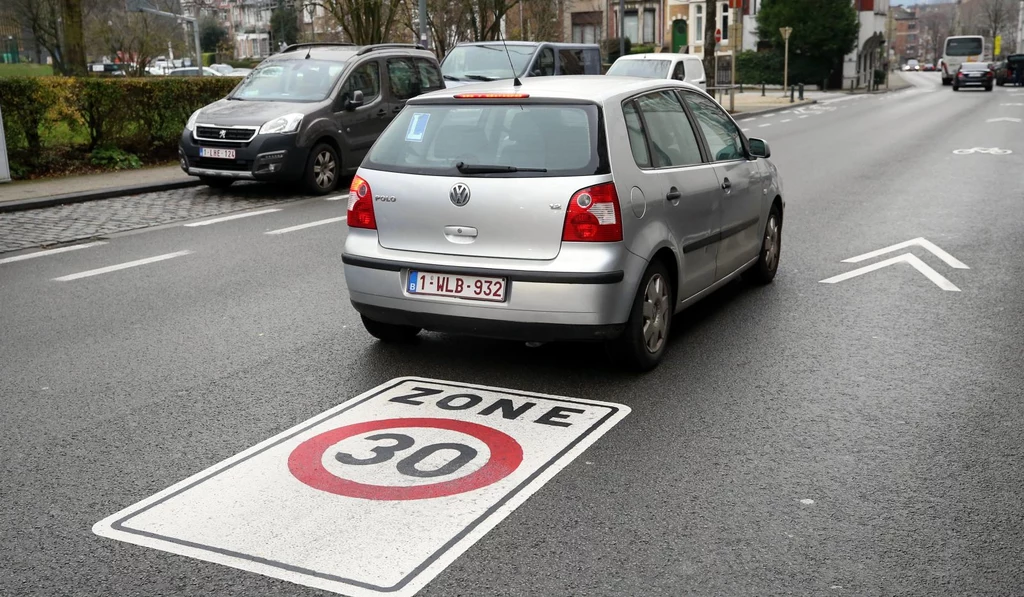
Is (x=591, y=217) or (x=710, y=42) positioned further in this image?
(x=710, y=42)

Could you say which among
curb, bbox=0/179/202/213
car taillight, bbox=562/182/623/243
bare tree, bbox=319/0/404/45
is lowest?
curb, bbox=0/179/202/213

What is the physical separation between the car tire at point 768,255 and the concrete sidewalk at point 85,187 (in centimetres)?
903

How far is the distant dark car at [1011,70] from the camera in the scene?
65.9 m

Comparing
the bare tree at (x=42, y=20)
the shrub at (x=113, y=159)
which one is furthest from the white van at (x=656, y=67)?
the bare tree at (x=42, y=20)

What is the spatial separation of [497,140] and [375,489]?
7.55 feet

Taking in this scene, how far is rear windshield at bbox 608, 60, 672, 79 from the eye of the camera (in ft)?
89.9

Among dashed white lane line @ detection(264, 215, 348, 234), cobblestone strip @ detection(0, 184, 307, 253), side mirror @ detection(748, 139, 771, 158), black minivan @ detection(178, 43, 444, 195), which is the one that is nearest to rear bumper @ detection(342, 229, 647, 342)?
side mirror @ detection(748, 139, 771, 158)

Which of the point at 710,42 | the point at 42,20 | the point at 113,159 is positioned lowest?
the point at 113,159

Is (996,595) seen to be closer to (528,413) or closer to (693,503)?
(693,503)

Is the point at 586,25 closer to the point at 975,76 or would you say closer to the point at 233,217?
the point at 975,76

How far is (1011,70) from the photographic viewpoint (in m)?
66.8

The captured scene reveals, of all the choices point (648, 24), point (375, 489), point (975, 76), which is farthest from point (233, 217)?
point (648, 24)

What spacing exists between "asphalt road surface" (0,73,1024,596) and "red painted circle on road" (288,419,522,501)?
29cm

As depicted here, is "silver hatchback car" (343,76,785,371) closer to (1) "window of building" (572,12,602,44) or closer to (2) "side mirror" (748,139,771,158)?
(2) "side mirror" (748,139,771,158)
